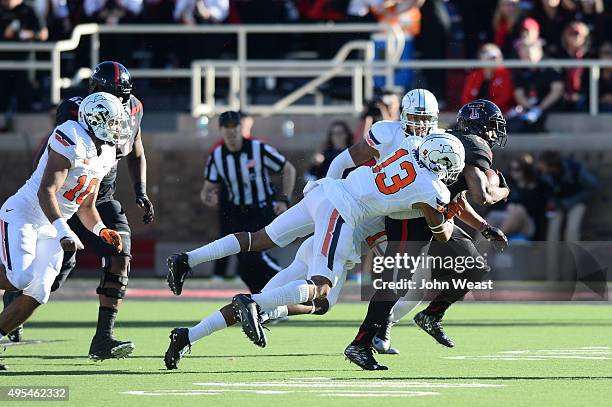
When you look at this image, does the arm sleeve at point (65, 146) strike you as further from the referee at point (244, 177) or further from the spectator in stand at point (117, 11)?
the spectator in stand at point (117, 11)

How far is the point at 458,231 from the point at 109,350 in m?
2.41

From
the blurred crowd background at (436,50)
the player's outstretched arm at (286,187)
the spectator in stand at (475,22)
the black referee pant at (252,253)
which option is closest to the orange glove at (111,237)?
the black referee pant at (252,253)

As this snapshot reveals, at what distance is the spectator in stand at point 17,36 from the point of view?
1797cm

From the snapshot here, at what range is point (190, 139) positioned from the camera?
17312 millimetres

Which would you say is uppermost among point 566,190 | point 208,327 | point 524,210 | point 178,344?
point 208,327

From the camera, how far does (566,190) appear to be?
1656cm

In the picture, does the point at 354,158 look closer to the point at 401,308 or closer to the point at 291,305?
the point at 401,308

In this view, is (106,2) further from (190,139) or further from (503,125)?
(503,125)

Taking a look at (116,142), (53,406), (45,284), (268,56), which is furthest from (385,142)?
(268,56)

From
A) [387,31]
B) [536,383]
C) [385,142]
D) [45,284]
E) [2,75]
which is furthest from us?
[2,75]

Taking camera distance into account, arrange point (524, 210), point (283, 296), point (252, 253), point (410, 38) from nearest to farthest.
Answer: point (283, 296), point (252, 253), point (524, 210), point (410, 38)

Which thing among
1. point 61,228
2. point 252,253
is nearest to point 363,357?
point 61,228

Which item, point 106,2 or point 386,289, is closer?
point 386,289

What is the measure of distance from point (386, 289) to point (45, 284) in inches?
76.0
